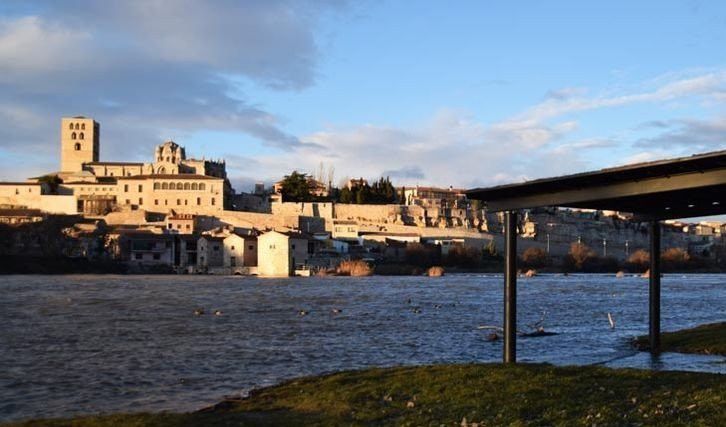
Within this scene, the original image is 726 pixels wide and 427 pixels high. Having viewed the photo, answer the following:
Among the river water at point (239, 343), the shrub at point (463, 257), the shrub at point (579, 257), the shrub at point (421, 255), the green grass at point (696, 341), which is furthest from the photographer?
the shrub at point (579, 257)

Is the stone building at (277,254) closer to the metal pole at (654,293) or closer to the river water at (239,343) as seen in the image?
the river water at (239,343)

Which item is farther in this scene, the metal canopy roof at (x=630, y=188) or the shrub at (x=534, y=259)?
the shrub at (x=534, y=259)

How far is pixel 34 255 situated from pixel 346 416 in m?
121

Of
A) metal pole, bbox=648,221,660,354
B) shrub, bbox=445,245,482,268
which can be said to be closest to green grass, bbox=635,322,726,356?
metal pole, bbox=648,221,660,354

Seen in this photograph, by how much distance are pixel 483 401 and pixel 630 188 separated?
261 inches

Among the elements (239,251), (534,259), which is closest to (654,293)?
(239,251)

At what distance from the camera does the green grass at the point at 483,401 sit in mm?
12344

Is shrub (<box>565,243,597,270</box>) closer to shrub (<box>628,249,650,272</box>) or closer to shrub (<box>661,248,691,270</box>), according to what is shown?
shrub (<box>628,249,650,272</box>)

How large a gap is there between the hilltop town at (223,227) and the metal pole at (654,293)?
265 ft

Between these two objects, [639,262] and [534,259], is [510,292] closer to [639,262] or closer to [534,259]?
[534,259]

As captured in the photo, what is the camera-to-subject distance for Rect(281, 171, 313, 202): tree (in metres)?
186

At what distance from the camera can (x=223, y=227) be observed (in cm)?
14938

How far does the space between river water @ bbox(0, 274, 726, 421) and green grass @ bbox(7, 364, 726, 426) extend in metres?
2.78

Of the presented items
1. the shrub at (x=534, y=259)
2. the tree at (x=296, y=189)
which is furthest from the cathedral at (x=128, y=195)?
the shrub at (x=534, y=259)
